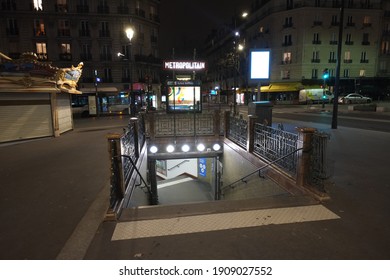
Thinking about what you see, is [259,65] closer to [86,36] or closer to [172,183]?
[172,183]

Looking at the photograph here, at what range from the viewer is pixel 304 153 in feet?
18.8

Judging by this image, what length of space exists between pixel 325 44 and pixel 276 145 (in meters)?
45.5

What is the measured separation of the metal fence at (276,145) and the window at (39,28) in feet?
141

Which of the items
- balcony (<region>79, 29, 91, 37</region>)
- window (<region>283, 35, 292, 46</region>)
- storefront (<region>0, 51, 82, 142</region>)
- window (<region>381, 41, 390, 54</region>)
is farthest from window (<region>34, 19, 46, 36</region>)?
window (<region>381, 41, 390, 54</region>)

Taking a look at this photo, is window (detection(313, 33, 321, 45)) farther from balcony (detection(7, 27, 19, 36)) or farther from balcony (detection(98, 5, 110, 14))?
balcony (detection(7, 27, 19, 36))

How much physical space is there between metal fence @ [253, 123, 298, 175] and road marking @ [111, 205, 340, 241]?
6.54 ft

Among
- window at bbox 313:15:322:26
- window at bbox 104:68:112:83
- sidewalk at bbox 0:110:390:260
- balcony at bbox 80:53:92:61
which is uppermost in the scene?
window at bbox 313:15:322:26

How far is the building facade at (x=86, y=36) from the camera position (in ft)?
127

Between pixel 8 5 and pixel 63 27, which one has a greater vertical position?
pixel 8 5

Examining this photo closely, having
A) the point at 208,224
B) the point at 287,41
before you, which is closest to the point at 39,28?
the point at 287,41

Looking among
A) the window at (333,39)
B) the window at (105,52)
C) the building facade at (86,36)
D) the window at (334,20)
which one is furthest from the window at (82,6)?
the window at (333,39)

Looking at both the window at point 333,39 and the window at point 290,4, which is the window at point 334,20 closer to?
the window at point 333,39

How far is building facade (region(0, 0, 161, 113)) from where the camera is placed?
38625 millimetres

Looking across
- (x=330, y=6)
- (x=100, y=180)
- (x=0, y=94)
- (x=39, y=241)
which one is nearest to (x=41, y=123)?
(x=0, y=94)
